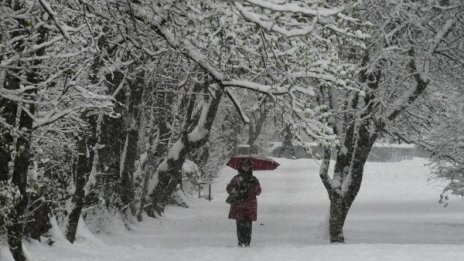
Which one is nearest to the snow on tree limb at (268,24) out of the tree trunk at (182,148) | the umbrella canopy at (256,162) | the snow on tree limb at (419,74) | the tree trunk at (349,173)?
the snow on tree limb at (419,74)

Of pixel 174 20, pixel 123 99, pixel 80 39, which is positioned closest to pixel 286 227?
pixel 123 99

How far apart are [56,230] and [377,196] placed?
28.6 m

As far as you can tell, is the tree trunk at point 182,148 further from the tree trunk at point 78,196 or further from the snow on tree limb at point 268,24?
the snow on tree limb at point 268,24

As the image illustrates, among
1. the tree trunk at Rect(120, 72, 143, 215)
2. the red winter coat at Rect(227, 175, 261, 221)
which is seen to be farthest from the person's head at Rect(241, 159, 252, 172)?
the tree trunk at Rect(120, 72, 143, 215)

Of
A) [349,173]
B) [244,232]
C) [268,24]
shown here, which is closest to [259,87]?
[268,24]

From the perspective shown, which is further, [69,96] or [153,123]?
[153,123]

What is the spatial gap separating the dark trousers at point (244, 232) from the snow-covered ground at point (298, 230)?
0.58 metres

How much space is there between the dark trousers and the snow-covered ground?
1.92ft

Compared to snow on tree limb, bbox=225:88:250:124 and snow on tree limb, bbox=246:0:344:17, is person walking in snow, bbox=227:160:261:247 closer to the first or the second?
snow on tree limb, bbox=225:88:250:124

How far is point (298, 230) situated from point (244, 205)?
714 cm

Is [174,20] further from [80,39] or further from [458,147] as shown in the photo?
[458,147]

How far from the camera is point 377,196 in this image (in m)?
38.0

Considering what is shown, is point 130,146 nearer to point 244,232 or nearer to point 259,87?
point 244,232

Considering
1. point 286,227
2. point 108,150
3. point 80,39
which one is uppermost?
point 80,39
